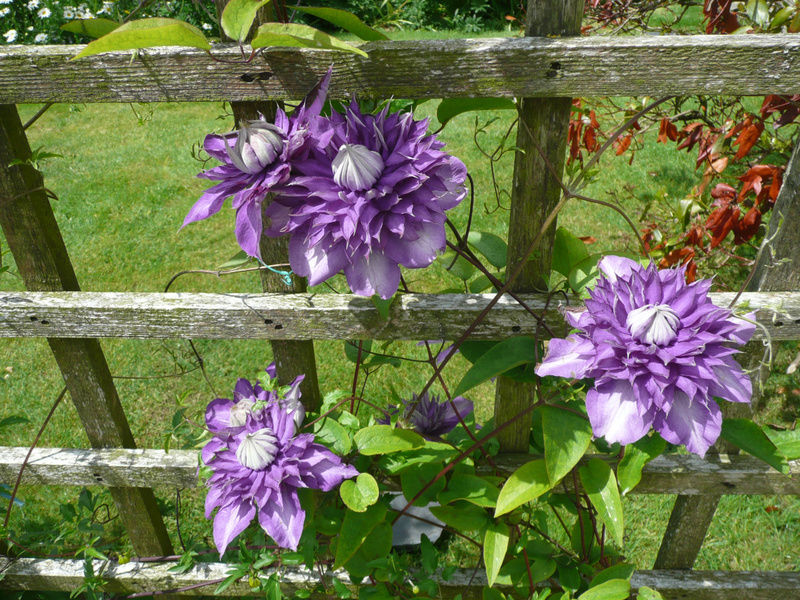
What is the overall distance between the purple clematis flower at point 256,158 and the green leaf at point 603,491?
0.73m

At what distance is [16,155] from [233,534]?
727 millimetres

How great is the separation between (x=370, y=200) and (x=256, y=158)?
0.52ft

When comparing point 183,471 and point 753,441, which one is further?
point 183,471

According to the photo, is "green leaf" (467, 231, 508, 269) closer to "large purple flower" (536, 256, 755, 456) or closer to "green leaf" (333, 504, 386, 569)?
"large purple flower" (536, 256, 755, 456)

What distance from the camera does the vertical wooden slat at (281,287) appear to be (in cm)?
94

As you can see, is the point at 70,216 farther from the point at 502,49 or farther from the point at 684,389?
the point at 684,389

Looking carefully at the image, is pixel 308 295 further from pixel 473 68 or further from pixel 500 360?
pixel 473 68

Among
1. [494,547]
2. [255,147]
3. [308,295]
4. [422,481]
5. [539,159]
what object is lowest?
[494,547]

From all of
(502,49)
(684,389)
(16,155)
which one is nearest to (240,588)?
(16,155)

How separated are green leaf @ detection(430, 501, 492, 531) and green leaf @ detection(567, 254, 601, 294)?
0.48 meters

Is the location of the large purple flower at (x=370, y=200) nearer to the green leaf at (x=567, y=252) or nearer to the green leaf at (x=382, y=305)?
the green leaf at (x=382, y=305)

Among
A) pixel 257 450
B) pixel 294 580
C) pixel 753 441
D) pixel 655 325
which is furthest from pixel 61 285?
pixel 753 441

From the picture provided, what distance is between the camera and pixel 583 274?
42.2 inches

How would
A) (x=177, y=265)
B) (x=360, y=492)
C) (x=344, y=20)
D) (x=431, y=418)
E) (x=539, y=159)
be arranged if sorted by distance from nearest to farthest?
(x=344, y=20) < (x=539, y=159) < (x=360, y=492) < (x=431, y=418) < (x=177, y=265)
